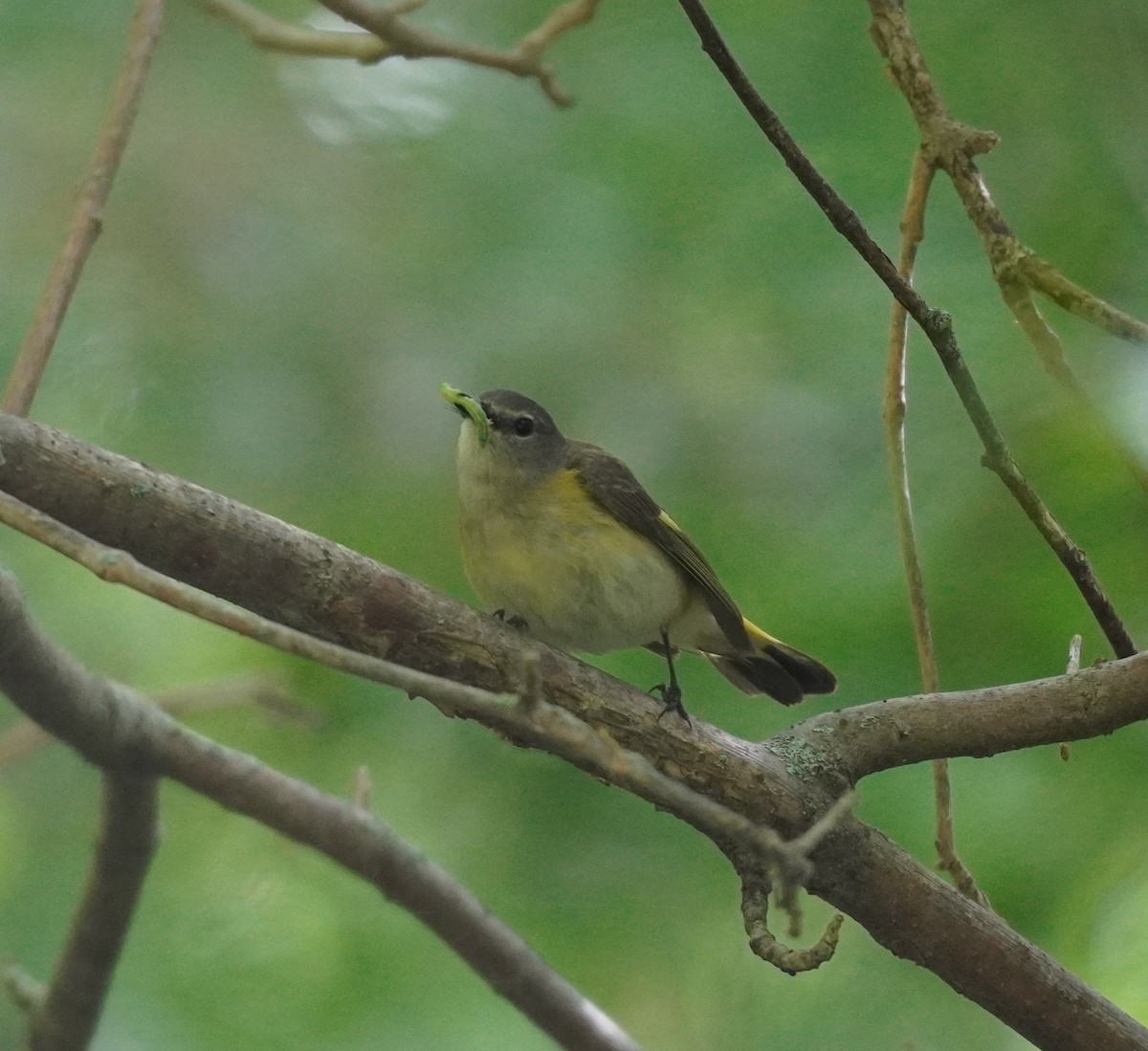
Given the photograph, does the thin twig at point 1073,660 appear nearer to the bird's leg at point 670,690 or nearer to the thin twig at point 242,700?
the bird's leg at point 670,690

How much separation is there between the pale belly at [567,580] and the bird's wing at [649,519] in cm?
5

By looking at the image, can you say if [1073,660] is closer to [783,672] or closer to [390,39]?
[783,672]

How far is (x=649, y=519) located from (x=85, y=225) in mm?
1289

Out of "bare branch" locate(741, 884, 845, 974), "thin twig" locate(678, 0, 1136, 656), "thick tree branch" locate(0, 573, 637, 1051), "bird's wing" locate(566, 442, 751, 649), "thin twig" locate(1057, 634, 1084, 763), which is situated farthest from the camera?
"bird's wing" locate(566, 442, 751, 649)

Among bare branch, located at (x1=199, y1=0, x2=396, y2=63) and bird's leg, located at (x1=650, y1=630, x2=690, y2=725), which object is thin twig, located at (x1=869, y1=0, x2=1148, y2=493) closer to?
bird's leg, located at (x1=650, y1=630, x2=690, y2=725)

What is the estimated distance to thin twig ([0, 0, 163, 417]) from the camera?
81.0 inches

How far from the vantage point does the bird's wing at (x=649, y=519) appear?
2.89m

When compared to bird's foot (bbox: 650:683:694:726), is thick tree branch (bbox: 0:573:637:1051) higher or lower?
higher

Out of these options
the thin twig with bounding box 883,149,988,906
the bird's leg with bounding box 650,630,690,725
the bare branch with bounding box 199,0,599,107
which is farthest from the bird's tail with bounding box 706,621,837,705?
the bare branch with bounding box 199,0,599,107

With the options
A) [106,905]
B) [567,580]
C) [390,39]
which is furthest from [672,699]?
[390,39]

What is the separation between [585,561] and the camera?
2.96 m

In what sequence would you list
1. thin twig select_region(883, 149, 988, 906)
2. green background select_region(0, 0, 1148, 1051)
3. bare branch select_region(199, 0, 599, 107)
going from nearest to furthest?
green background select_region(0, 0, 1148, 1051) → thin twig select_region(883, 149, 988, 906) → bare branch select_region(199, 0, 599, 107)

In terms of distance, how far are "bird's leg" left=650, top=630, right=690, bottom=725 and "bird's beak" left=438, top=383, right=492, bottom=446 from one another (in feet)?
1.82

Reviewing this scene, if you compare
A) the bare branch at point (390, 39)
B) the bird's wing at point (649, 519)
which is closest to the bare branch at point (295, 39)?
the bare branch at point (390, 39)
